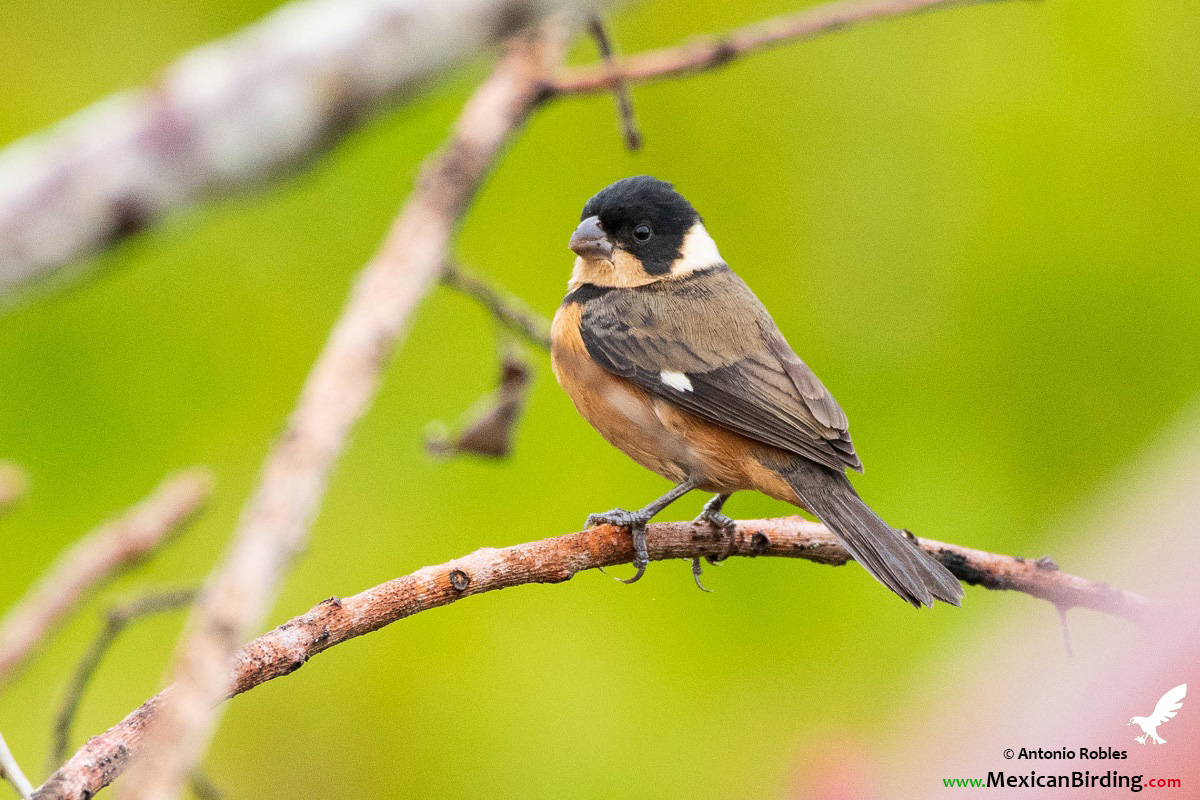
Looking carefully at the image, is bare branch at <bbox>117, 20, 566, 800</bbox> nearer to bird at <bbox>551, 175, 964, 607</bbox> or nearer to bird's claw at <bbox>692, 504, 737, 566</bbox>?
bird's claw at <bbox>692, 504, 737, 566</bbox>

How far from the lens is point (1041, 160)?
10.9ft

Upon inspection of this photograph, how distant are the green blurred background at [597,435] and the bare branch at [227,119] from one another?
1736mm

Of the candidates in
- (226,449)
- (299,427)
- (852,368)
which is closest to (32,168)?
(299,427)

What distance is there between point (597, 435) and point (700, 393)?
0.95 metres

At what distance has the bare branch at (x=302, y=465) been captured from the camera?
683mm

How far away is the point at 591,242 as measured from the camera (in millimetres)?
2688

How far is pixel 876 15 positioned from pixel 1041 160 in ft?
6.67

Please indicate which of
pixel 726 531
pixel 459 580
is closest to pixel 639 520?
pixel 726 531

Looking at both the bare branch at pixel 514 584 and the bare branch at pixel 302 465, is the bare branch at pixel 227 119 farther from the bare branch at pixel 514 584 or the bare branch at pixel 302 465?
the bare branch at pixel 514 584

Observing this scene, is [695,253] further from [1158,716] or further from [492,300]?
[1158,716]

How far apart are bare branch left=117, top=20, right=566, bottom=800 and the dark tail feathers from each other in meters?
1.02

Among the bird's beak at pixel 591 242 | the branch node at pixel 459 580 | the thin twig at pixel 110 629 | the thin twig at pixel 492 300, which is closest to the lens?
the thin twig at pixel 110 629

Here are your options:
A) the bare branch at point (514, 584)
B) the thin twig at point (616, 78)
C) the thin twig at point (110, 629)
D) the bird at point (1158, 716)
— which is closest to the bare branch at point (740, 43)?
the thin twig at point (616, 78)

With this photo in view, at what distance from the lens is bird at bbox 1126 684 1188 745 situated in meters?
1.19
